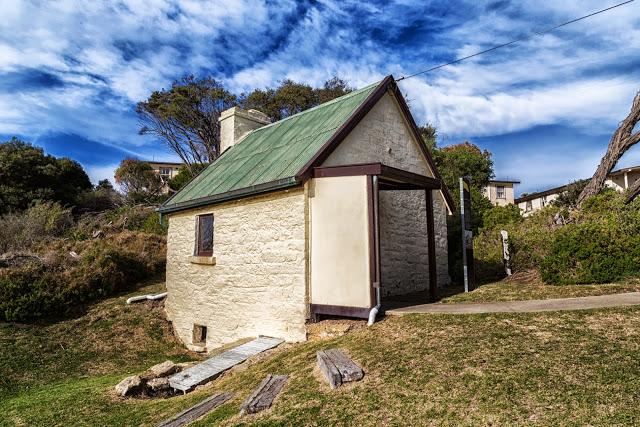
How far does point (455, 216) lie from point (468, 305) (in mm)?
7003

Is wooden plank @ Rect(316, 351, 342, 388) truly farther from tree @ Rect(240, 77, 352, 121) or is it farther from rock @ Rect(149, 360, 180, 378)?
tree @ Rect(240, 77, 352, 121)

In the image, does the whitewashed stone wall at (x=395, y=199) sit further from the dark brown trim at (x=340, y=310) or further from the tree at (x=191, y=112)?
the tree at (x=191, y=112)

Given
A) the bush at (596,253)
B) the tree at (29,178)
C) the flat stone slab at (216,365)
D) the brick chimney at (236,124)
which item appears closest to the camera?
the flat stone slab at (216,365)

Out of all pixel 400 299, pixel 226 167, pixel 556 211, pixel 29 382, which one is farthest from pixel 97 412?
pixel 556 211

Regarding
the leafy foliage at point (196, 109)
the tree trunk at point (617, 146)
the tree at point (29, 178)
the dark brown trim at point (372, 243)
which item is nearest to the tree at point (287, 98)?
the leafy foliage at point (196, 109)

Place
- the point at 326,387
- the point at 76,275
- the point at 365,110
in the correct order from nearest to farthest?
the point at 326,387 → the point at 365,110 → the point at 76,275

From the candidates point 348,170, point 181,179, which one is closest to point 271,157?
point 348,170

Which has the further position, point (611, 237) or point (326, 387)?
point (611, 237)

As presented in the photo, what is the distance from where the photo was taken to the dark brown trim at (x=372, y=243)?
7270mm

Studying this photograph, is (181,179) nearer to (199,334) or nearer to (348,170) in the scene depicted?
(199,334)

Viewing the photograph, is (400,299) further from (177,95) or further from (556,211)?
(177,95)

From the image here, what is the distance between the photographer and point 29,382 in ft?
29.1

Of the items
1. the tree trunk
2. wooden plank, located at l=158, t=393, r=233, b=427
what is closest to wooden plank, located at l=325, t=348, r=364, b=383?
wooden plank, located at l=158, t=393, r=233, b=427

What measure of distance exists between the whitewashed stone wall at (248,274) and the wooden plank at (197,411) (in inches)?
93.9
